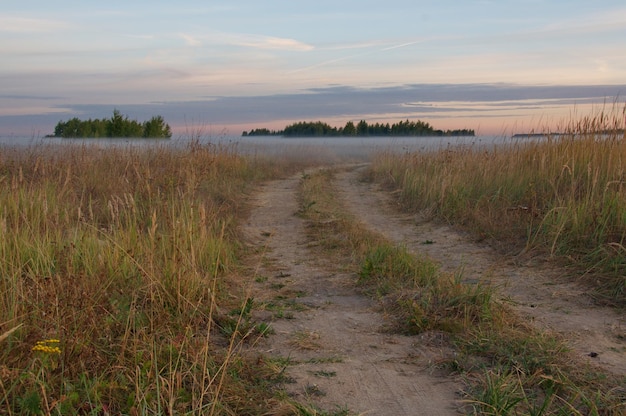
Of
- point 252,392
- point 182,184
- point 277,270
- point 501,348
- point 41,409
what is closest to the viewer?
point 41,409

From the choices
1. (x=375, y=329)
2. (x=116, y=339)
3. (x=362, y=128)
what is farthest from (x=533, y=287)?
(x=362, y=128)

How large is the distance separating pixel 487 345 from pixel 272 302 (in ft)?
6.15

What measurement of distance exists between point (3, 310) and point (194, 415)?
1369 millimetres

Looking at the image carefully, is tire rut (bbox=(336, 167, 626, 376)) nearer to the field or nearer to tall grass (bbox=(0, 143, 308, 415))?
the field

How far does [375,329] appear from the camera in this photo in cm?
404

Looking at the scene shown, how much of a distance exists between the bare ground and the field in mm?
31

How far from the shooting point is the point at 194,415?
8.01 feet

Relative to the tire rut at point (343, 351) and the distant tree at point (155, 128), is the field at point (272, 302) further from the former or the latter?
the distant tree at point (155, 128)

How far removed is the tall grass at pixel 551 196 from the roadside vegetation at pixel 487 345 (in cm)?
152

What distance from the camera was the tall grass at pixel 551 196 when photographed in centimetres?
571

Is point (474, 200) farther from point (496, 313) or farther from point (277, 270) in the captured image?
point (496, 313)

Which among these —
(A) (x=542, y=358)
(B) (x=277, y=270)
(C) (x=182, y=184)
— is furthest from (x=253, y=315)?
(C) (x=182, y=184)

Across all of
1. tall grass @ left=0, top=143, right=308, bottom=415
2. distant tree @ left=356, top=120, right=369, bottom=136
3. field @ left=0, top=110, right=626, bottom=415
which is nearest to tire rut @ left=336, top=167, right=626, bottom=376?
field @ left=0, top=110, right=626, bottom=415

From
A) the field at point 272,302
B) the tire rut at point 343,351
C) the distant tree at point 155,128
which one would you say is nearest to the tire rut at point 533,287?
the field at point 272,302
